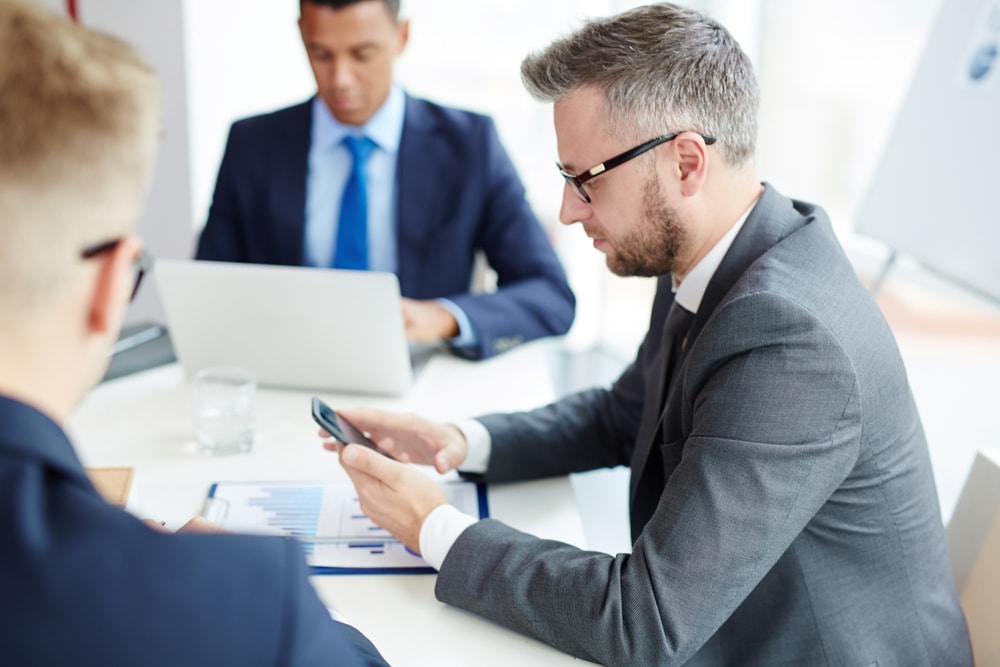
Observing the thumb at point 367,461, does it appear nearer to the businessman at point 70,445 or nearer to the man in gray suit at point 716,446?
the man in gray suit at point 716,446

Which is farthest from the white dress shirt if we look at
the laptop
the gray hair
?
the laptop

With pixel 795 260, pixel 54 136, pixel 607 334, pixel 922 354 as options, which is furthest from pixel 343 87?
pixel 922 354

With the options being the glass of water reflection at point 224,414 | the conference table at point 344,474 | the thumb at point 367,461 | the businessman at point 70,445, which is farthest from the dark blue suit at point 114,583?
the glass of water reflection at point 224,414

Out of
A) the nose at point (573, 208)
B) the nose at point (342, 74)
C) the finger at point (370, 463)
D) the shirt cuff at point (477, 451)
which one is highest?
the nose at point (342, 74)

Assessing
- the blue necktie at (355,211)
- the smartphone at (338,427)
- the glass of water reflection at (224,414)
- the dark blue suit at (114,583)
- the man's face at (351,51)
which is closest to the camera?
the dark blue suit at (114,583)

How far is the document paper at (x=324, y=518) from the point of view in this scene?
1.25 metres

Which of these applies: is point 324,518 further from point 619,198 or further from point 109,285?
point 109,285

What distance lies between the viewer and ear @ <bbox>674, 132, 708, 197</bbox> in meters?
1.27

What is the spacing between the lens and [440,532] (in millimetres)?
1213

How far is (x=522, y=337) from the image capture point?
211 cm

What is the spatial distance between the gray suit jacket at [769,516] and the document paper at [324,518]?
5.3 inches

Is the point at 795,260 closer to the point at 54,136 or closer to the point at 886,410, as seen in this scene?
the point at 886,410

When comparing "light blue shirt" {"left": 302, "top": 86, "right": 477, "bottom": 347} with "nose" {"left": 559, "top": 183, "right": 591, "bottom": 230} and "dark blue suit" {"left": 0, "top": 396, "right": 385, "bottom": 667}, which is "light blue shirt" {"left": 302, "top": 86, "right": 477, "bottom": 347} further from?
"dark blue suit" {"left": 0, "top": 396, "right": 385, "bottom": 667}

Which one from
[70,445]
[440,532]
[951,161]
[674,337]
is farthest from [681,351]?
[951,161]
